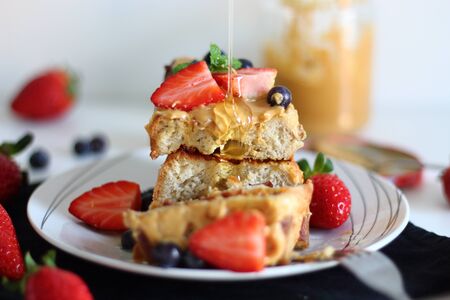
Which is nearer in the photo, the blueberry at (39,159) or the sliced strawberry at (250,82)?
the sliced strawberry at (250,82)

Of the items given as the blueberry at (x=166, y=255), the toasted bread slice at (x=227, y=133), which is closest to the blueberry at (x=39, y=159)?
the toasted bread slice at (x=227, y=133)

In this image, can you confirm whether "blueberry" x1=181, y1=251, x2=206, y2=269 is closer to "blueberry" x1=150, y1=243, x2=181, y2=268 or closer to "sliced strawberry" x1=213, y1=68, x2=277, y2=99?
"blueberry" x1=150, y1=243, x2=181, y2=268

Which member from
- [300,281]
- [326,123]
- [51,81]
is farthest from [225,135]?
[51,81]

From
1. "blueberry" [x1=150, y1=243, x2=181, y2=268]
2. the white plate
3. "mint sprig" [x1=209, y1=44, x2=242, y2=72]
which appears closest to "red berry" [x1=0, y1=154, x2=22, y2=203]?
the white plate

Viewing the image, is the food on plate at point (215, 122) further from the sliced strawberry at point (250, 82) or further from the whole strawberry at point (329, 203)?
the whole strawberry at point (329, 203)

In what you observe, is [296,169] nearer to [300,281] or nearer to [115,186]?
[300,281]
